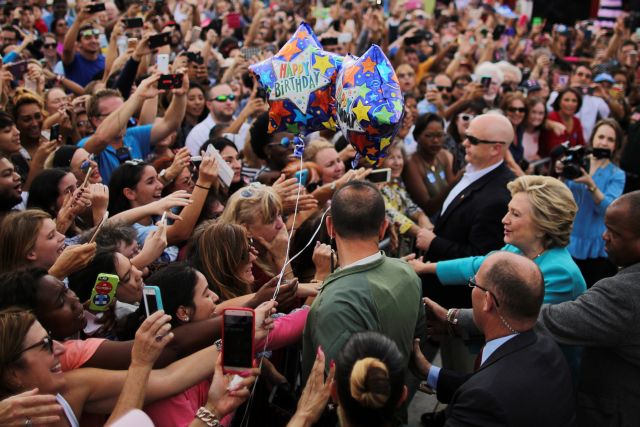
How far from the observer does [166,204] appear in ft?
12.2

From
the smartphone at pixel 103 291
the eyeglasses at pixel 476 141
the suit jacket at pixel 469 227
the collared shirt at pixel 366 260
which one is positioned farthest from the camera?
the eyeglasses at pixel 476 141

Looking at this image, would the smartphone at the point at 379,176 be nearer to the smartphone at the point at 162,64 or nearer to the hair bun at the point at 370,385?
the smartphone at the point at 162,64

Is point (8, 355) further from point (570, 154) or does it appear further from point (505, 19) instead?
point (505, 19)

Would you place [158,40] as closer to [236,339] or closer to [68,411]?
[236,339]

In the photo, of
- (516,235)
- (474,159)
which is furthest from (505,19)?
(516,235)

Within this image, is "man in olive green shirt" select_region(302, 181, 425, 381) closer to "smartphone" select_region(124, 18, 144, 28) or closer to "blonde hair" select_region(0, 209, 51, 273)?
"blonde hair" select_region(0, 209, 51, 273)

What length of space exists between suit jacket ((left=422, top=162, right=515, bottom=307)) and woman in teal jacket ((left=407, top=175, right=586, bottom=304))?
527mm

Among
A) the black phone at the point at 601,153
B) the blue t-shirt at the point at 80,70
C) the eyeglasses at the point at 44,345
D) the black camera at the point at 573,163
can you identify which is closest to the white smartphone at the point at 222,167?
the eyeglasses at the point at 44,345

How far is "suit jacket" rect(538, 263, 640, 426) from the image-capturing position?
2.64 meters

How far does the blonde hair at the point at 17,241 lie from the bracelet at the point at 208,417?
1.35 metres

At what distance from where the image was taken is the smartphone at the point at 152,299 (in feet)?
8.16

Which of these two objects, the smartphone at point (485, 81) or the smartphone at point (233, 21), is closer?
the smartphone at point (485, 81)

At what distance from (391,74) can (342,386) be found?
1687 mm

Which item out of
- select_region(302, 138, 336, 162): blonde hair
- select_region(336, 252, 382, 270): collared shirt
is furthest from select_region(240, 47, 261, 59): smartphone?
select_region(336, 252, 382, 270): collared shirt
